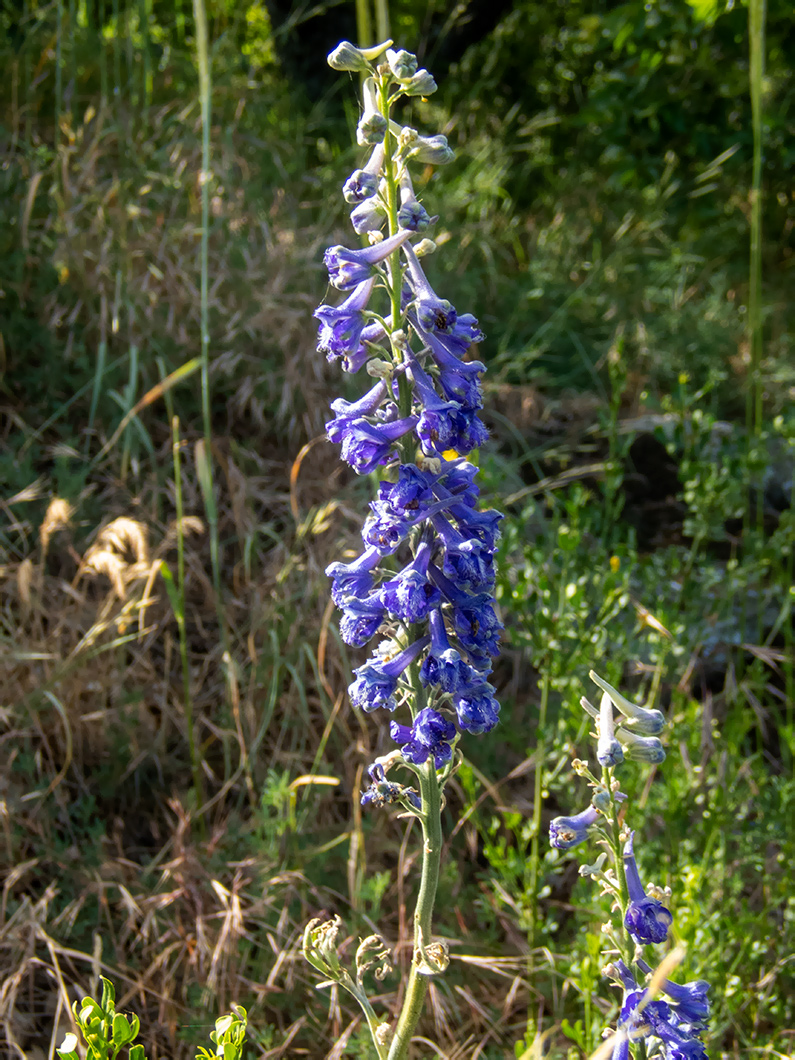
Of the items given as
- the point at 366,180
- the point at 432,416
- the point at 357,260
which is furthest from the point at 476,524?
the point at 366,180

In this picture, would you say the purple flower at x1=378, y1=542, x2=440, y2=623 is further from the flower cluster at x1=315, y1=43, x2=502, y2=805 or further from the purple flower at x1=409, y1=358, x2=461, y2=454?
the purple flower at x1=409, y1=358, x2=461, y2=454

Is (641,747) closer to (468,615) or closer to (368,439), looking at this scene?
(468,615)

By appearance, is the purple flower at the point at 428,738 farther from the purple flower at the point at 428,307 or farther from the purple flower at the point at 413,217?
the purple flower at the point at 413,217

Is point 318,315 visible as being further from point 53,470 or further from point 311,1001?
point 53,470

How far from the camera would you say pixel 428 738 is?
57.1 inches

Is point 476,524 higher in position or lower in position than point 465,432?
lower

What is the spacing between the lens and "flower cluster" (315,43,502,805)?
4.76 ft

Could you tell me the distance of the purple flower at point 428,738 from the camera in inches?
57.1

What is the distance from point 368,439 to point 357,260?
0.29 m

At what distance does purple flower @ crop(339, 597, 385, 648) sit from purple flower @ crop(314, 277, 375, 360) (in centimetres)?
42

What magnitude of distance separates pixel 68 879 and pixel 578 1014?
1519 mm

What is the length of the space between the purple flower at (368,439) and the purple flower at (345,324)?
0.13m

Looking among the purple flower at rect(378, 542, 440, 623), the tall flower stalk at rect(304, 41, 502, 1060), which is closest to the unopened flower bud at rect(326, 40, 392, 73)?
the tall flower stalk at rect(304, 41, 502, 1060)

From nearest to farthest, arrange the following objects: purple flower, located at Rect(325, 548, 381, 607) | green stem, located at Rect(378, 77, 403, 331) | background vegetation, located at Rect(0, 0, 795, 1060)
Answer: green stem, located at Rect(378, 77, 403, 331)
purple flower, located at Rect(325, 548, 381, 607)
background vegetation, located at Rect(0, 0, 795, 1060)
